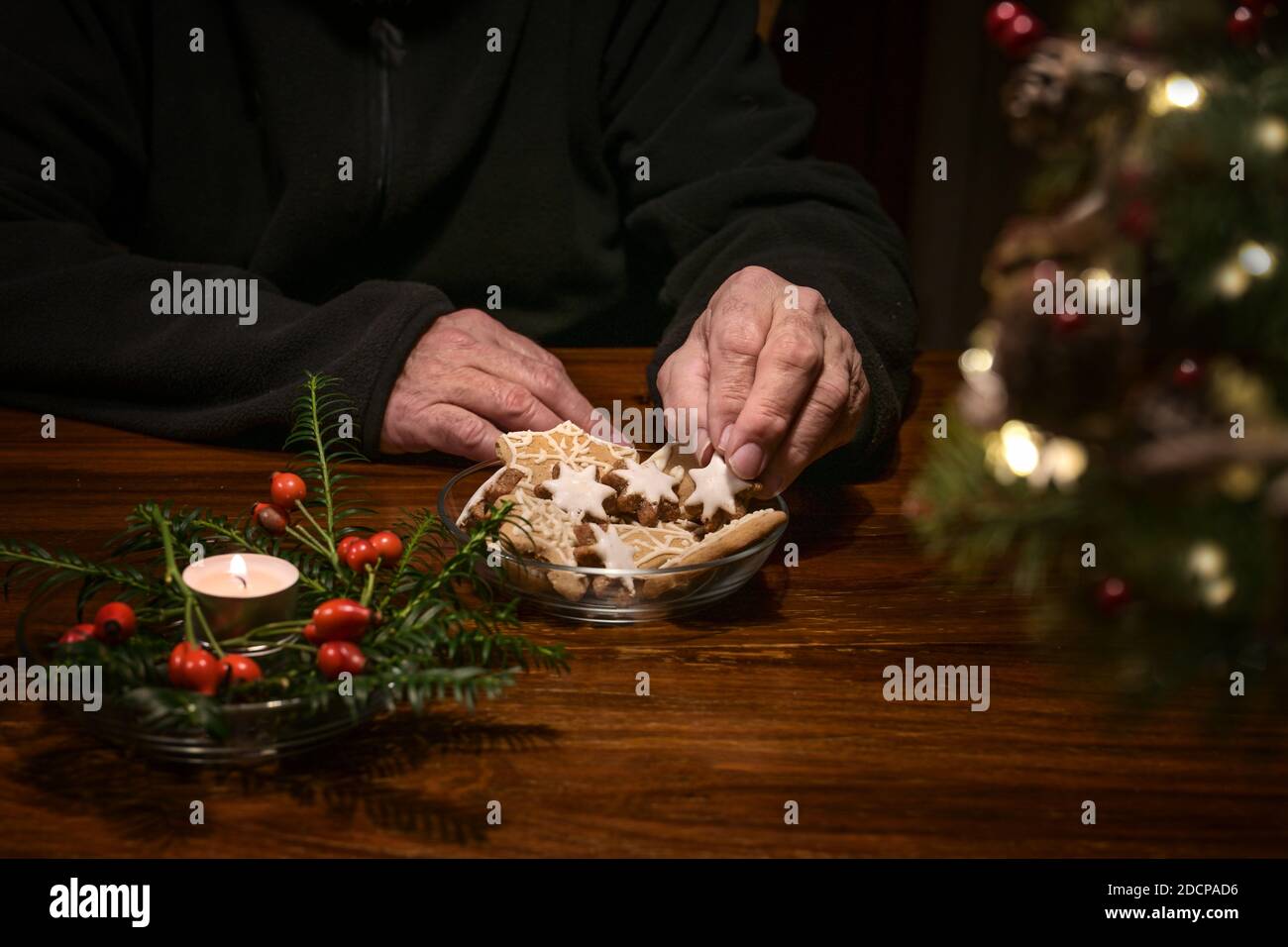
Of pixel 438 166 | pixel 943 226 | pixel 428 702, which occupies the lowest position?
pixel 428 702

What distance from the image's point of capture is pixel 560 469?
3.68 ft

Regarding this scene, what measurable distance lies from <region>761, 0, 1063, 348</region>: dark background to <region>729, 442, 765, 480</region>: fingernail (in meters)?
2.32

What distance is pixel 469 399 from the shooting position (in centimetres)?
135

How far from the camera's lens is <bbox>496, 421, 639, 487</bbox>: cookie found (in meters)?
1.13

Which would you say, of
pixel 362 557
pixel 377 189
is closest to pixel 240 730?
pixel 362 557

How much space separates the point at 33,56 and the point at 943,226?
2.68m

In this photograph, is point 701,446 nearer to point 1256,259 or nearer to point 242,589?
point 242,589

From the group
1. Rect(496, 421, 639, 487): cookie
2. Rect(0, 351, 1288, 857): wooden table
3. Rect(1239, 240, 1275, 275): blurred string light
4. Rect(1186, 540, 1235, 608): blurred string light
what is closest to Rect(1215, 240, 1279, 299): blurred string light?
Rect(1239, 240, 1275, 275): blurred string light

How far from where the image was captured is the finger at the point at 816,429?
118cm

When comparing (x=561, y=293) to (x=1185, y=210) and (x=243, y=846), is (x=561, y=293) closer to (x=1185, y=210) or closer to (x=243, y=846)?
(x=243, y=846)

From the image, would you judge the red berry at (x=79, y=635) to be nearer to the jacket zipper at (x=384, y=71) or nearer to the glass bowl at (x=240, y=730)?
the glass bowl at (x=240, y=730)

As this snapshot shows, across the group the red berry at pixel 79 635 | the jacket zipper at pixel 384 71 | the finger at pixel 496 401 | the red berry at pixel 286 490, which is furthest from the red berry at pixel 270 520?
the jacket zipper at pixel 384 71
